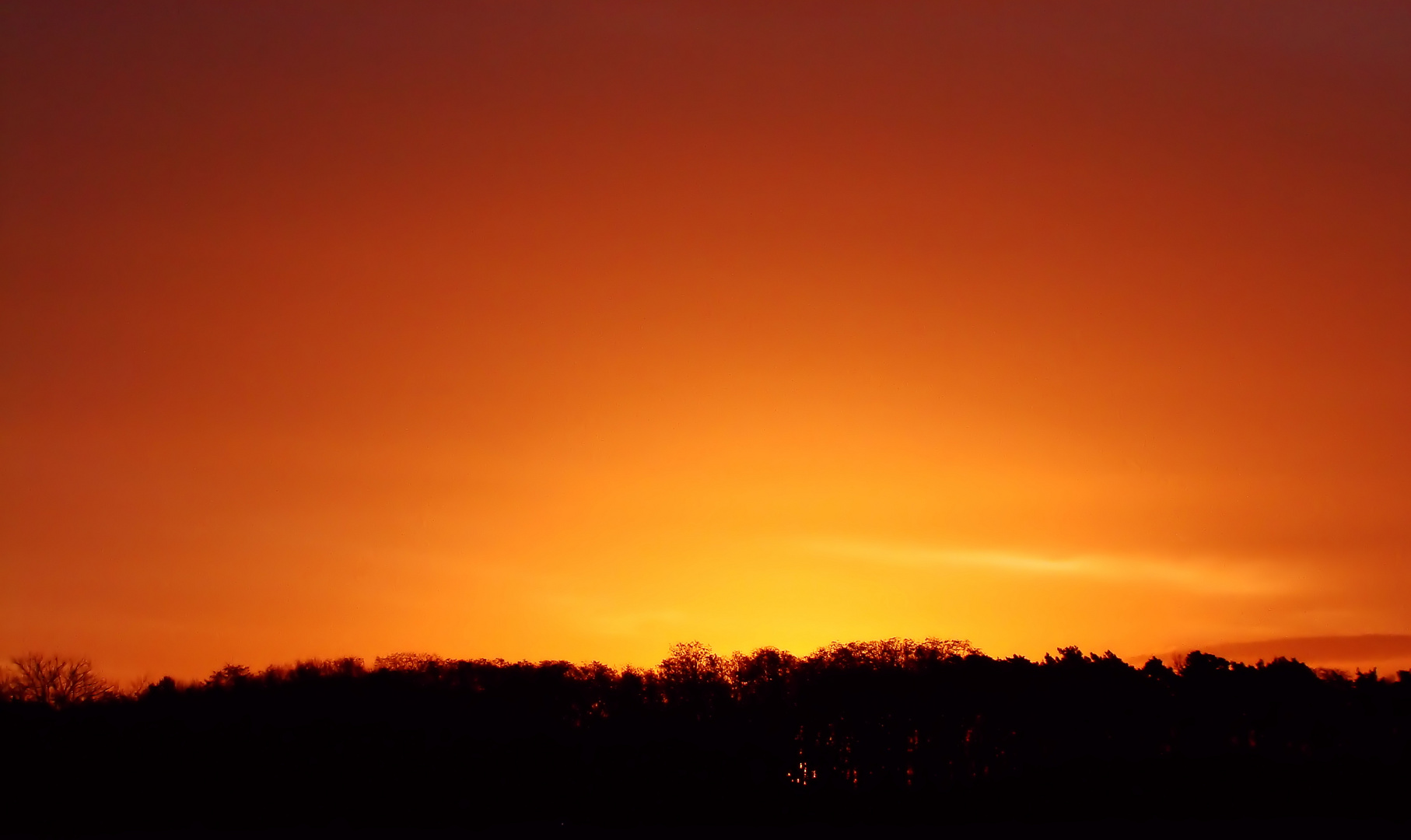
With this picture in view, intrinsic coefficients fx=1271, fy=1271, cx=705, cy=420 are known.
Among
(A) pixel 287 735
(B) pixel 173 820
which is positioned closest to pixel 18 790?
(B) pixel 173 820

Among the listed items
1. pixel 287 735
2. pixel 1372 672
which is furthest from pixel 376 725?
pixel 1372 672

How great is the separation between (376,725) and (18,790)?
27.0 meters

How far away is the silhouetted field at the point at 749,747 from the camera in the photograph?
84188mm

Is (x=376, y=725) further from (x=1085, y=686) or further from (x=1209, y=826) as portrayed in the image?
(x=1209, y=826)

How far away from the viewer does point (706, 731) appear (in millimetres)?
100938

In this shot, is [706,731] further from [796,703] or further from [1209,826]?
[1209,826]

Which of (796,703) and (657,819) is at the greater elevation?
(796,703)

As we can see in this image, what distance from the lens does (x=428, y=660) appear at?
120 metres

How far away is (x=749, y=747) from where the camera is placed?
9781 cm

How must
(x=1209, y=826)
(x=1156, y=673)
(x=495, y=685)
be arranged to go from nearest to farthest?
1. (x=1209, y=826)
2. (x=1156, y=673)
3. (x=495, y=685)

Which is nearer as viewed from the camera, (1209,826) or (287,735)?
(1209,826)

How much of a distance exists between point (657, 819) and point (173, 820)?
37636 millimetres

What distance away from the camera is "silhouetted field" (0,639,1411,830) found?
8419cm

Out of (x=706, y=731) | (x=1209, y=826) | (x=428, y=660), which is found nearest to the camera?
(x=1209, y=826)
